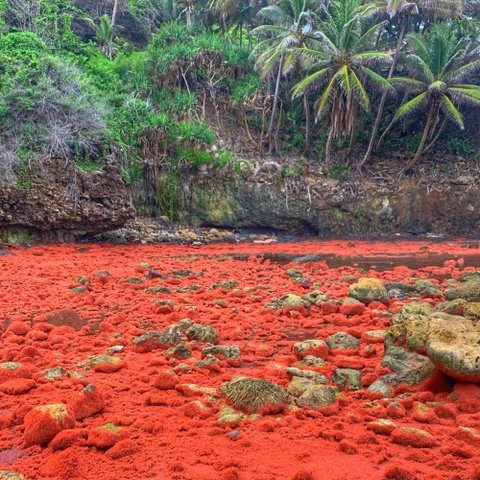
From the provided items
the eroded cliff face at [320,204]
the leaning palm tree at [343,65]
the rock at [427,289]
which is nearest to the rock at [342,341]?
the rock at [427,289]

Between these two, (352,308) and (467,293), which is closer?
(352,308)

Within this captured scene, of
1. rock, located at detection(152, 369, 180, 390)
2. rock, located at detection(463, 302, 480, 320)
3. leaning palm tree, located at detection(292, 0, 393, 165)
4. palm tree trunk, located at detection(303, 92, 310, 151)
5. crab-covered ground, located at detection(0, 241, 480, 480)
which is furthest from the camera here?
palm tree trunk, located at detection(303, 92, 310, 151)

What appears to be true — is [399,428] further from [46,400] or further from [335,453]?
[46,400]

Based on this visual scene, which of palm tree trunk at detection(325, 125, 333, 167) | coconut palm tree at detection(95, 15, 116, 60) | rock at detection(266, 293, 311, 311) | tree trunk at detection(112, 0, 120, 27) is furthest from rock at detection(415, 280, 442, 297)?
tree trunk at detection(112, 0, 120, 27)

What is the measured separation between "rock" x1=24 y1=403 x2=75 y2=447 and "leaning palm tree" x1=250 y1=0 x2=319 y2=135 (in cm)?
1941

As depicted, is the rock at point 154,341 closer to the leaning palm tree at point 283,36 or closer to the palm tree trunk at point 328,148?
the leaning palm tree at point 283,36

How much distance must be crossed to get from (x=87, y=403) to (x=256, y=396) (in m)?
1.25

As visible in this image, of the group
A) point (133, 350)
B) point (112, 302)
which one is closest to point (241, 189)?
point (112, 302)

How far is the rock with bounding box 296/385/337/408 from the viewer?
12.7 ft

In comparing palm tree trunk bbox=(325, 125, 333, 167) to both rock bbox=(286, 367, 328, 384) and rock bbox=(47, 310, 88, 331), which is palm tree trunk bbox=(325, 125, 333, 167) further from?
rock bbox=(286, 367, 328, 384)

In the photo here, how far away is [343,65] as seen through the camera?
67.4 feet

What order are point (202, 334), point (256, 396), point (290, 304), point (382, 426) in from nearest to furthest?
point (382, 426) → point (256, 396) → point (202, 334) → point (290, 304)

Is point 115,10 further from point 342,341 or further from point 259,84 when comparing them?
point 342,341

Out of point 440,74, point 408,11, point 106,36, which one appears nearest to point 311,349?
point 440,74
